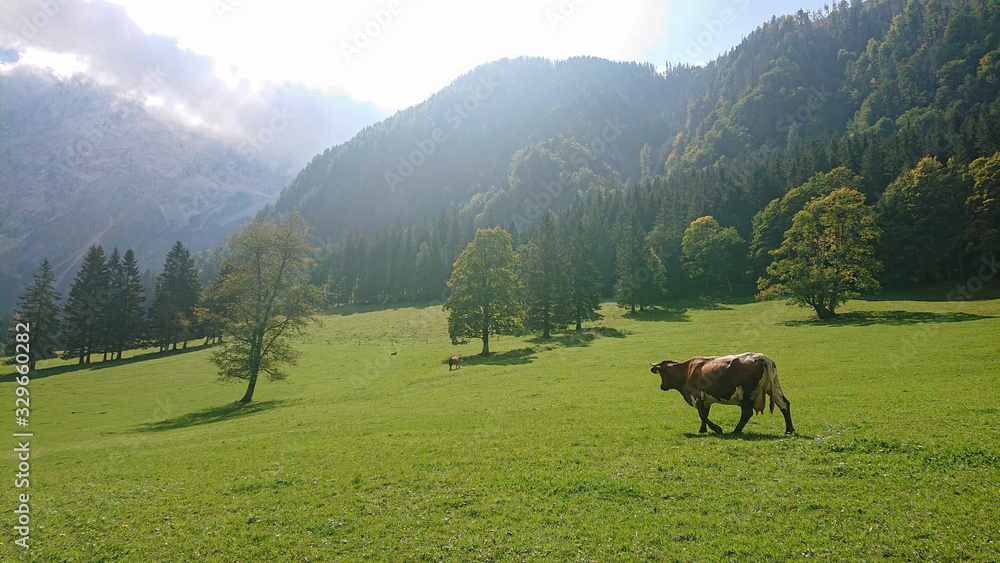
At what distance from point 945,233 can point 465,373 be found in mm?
90409

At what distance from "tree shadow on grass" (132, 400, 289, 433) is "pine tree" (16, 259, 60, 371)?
186 ft

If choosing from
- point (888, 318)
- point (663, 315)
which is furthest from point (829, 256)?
point (663, 315)

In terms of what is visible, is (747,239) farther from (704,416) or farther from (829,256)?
(704,416)

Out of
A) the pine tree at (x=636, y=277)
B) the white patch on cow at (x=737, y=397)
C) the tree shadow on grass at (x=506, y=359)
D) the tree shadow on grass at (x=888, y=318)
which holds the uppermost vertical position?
the pine tree at (x=636, y=277)

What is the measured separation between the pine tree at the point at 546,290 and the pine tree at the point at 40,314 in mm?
75499

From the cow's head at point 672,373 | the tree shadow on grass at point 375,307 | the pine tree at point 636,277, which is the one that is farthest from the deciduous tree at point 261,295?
the tree shadow on grass at point 375,307

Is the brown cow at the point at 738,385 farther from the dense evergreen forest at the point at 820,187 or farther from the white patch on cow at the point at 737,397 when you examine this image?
the dense evergreen forest at the point at 820,187

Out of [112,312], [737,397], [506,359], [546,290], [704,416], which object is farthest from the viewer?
[112,312]

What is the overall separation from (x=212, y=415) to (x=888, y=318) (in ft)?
224

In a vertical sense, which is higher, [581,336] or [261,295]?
[261,295]

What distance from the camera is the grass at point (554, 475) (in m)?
7.15

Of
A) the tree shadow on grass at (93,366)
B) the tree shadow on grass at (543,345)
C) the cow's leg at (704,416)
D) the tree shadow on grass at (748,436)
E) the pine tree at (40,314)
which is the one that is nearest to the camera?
the tree shadow on grass at (748,436)

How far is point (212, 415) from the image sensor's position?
29453mm

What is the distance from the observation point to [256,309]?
34812 millimetres
